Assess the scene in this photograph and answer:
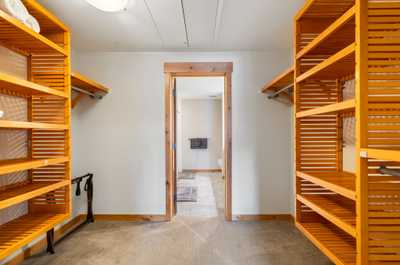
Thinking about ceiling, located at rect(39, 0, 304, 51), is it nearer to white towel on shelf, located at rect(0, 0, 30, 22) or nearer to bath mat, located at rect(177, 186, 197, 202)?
white towel on shelf, located at rect(0, 0, 30, 22)

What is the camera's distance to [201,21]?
218 cm

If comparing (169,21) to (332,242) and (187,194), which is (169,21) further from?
(187,194)

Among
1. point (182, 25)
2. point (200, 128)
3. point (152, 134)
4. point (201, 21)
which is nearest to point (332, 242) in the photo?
point (201, 21)

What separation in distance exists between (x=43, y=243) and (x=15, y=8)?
2.17 meters

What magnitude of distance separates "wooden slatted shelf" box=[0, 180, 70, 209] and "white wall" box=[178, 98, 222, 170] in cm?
530

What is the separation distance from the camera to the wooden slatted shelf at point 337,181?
3.34ft

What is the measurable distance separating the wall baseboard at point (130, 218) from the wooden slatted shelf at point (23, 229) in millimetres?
1198

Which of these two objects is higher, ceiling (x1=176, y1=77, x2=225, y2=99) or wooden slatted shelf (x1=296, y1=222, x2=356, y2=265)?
ceiling (x1=176, y1=77, x2=225, y2=99)

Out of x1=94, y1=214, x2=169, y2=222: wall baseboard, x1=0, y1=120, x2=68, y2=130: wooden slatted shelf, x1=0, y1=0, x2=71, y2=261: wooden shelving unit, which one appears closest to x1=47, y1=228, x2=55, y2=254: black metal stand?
x1=0, y1=0, x2=71, y2=261: wooden shelving unit

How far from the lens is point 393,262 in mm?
871

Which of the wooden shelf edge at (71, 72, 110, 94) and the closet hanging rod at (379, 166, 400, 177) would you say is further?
the wooden shelf edge at (71, 72, 110, 94)

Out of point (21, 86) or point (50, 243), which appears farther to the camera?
point (50, 243)

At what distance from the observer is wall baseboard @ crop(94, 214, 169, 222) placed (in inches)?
116

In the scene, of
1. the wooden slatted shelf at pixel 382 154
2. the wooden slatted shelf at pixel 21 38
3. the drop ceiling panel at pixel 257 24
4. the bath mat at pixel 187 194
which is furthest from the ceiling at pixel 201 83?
the wooden slatted shelf at pixel 382 154
